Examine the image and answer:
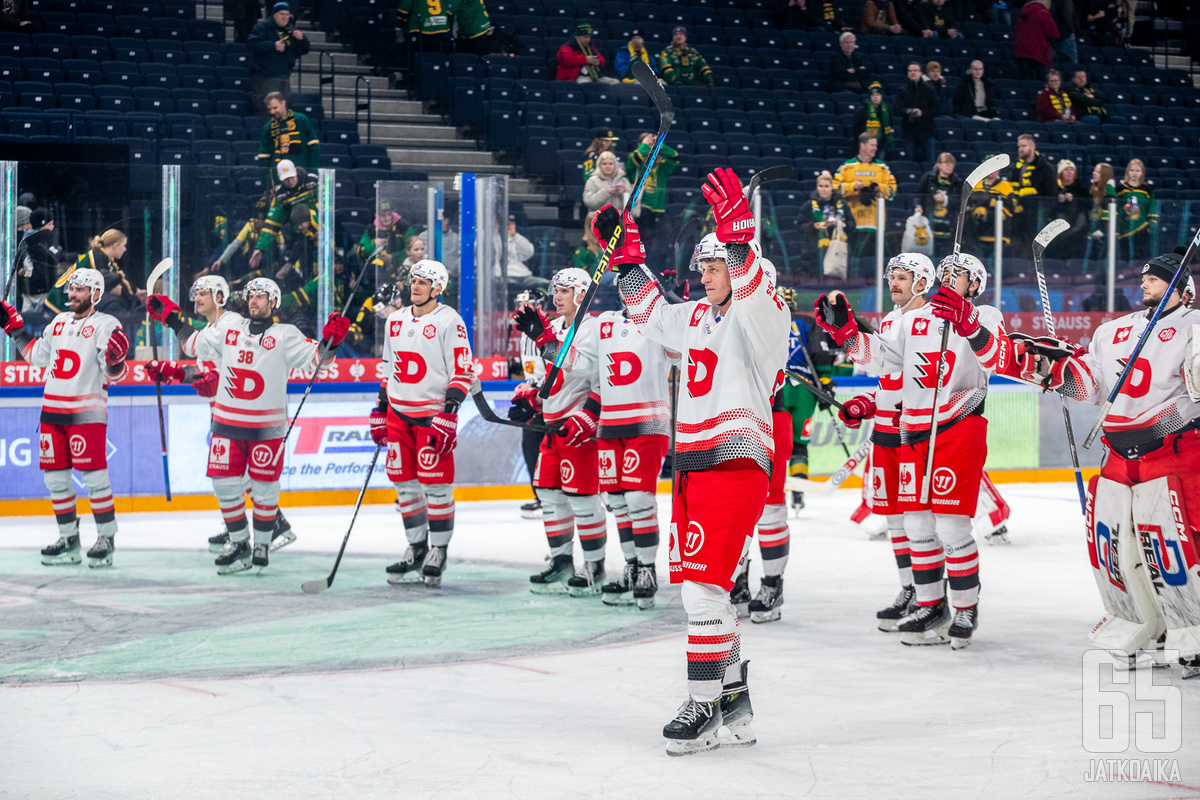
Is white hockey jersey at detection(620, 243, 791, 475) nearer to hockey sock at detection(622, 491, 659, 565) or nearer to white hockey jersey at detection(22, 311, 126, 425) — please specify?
hockey sock at detection(622, 491, 659, 565)

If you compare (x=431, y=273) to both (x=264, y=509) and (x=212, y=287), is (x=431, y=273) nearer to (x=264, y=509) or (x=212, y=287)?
(x=212, y=287)

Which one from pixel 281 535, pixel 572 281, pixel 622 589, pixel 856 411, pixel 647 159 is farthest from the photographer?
pixel 281 535

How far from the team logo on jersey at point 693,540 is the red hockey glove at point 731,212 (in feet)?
2.88

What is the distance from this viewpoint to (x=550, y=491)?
6906 mm

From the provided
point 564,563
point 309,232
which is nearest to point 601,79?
point 309,232

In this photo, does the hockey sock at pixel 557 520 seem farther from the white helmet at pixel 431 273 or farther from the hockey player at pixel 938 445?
the hockey player at pixel 938 445

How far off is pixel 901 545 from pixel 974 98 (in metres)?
10.6

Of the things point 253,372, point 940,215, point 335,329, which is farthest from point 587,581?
point 940,215

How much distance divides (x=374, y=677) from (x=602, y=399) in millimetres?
1972

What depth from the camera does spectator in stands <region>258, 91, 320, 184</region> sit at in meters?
11.1

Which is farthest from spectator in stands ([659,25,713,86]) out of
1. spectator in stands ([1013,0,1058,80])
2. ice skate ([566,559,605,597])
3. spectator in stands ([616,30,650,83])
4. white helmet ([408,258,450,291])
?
ice skate ([566,559,605,597])

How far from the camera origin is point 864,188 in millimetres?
11539

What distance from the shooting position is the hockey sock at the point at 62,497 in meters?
7.57

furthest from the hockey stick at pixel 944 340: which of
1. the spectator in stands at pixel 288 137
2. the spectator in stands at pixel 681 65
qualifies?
the spectator in stands at pixel 681 65
